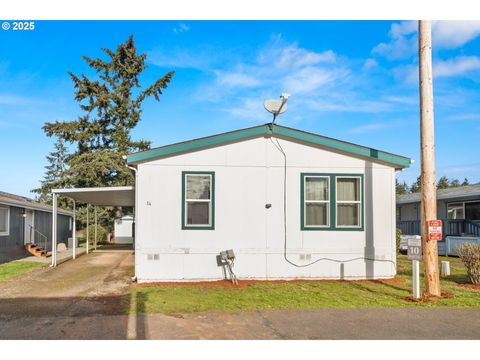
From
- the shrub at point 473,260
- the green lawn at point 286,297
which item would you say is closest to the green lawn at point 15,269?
the green lawn at point 286,297

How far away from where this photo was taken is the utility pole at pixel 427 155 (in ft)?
26.7

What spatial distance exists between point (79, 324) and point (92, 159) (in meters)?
24.5

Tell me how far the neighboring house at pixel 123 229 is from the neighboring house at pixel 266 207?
2052cm

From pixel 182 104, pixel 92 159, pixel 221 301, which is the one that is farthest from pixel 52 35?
pixel 92 159

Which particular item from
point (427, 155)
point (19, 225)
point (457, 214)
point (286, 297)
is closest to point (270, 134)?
point (427, 155)

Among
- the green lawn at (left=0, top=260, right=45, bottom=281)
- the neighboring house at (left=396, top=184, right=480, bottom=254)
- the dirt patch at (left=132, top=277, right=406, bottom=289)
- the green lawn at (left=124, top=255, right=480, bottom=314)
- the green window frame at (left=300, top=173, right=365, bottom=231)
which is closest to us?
the green lawn at (left=124, top=255, right=480, bottom=314)

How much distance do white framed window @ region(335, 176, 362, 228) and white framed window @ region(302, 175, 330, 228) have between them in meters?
0.26

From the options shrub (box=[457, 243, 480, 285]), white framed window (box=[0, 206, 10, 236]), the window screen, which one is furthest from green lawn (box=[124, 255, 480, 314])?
white framed window (box=[0, 206, 10, 236])

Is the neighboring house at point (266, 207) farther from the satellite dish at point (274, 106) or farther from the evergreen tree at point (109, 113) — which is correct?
the evergreen tree at point (109, 113)

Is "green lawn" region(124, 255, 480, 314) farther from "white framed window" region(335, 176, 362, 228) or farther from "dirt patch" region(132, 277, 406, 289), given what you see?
"white framed window" region(335, 176, 362, 228)

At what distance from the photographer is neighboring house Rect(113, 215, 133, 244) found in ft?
95.8

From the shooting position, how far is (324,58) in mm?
15102

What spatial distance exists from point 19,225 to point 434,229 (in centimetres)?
1633

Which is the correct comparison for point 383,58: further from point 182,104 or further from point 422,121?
point 182,104
